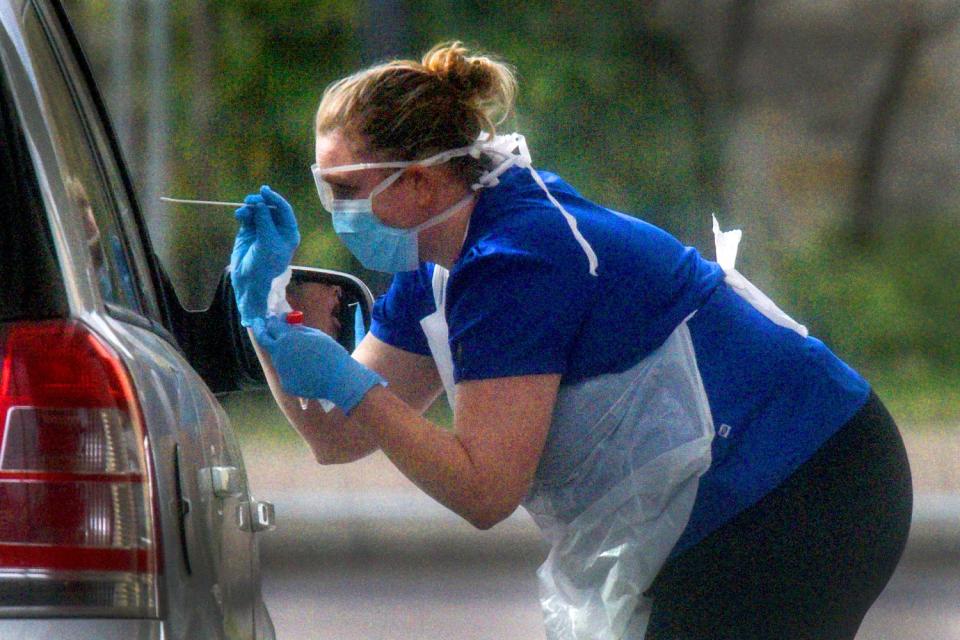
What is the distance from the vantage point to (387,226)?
2.40 m

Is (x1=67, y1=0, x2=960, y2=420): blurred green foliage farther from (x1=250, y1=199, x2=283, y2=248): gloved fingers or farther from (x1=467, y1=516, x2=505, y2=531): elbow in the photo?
(x1=467, y1=516, x2=505, y2=531): elbow

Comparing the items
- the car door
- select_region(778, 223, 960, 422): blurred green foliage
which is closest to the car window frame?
the car door

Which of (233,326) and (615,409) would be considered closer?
(615,409)

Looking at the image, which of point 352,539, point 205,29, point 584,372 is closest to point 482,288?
point 584,372

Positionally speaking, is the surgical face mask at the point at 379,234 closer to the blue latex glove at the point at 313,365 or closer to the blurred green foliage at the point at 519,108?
the blue latex glove at the point at 313,365

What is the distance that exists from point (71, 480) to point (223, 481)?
0.45 metres

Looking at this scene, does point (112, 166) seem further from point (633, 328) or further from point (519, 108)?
point (519, 108)

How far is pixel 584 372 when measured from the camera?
86.6 inches

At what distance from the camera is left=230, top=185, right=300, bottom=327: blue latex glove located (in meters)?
2.41

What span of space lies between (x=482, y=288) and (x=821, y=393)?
20.7 inches

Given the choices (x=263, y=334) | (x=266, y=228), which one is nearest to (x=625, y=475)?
(x=263, y=334)

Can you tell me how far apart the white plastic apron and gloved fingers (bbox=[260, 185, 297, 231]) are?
1.54 feet

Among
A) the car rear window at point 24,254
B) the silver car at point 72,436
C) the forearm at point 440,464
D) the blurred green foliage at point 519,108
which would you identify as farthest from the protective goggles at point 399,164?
the blurred green foliage at point 519,108

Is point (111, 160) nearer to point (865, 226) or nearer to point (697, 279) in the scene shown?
point (697, 279)
